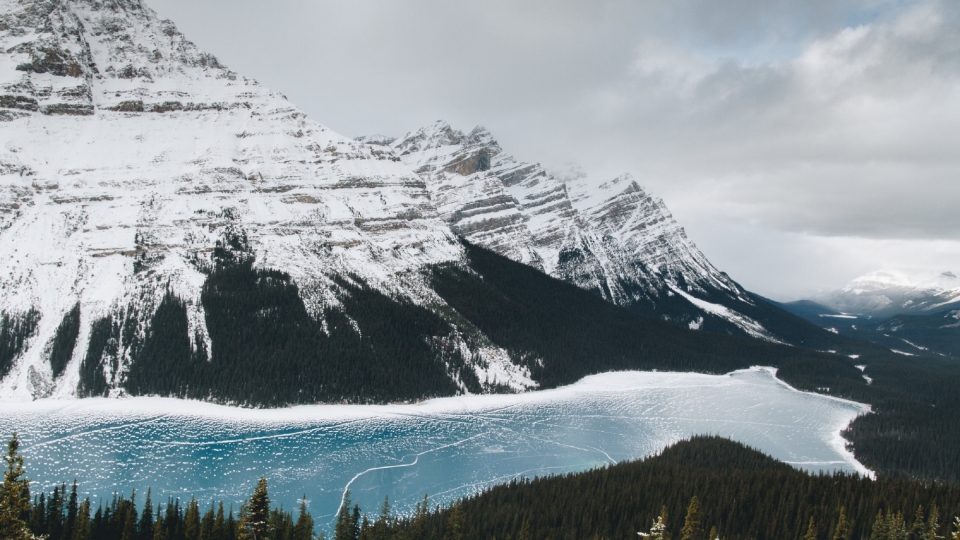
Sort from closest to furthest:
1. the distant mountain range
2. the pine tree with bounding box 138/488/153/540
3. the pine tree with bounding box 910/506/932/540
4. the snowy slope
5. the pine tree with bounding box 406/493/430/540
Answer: the pine tree with bounding box 910/506/932/540 → the pine tree with bounding box 138/488/153/540 → the pine tree with bounding box 406/493/430/540 → the distant mountain range → the snowy slope

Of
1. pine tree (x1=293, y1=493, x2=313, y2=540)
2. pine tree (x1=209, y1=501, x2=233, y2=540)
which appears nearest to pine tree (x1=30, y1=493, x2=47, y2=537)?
pine tree (x1=209, y1=501, x2=233, y2=540)

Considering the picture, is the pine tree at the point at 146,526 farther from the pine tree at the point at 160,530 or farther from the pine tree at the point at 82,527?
the pine tree at the point at 82,527

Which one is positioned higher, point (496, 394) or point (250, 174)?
point (250, 174)

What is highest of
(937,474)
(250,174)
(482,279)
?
(250,174)

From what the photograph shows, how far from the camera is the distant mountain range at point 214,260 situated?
377ft

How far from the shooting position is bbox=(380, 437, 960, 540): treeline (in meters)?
60.8

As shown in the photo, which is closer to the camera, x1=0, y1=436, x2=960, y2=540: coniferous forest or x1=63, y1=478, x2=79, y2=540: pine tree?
x1=63, y1=478, x2=79, y2=540: pine tree

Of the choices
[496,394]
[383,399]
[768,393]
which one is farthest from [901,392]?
[383,399]

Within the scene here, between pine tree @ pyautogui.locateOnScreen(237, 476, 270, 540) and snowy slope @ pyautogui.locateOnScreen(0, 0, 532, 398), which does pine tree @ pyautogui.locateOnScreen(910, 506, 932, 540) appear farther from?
snowy slope @ pyautogui.locateOnScreen(0, 0, 532, 398)

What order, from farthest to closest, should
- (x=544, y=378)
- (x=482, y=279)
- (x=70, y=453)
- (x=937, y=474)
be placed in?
(x=482, y=279)
(x=544, y=378)
(x=937, y=474)
(x=70, y=453)

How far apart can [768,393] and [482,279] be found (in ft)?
275

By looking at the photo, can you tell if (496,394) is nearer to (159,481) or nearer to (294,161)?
(159,481)

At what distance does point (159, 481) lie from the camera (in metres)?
75.2

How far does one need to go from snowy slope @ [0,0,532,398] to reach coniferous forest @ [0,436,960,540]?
6252cm
